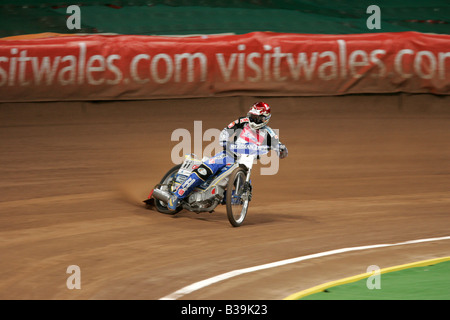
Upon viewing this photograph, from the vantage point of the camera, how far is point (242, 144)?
9.27 m

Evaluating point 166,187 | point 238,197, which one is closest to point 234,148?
point 238,197

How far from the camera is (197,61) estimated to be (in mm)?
14844

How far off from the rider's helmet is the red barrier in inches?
228

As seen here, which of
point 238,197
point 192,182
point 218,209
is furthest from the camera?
point 218,209

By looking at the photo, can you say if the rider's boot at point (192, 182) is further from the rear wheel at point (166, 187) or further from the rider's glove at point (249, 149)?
the rider's glove at point (249, 149)

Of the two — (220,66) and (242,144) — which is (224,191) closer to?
(242,144)

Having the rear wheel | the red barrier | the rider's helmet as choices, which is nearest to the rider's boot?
the rear wheel

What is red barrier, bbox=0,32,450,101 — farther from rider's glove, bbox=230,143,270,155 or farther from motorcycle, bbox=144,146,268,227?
rider's glove, bbox=230,143,270,155

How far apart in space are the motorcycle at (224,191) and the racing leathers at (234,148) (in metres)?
0.07

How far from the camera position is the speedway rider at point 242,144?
9266 mm

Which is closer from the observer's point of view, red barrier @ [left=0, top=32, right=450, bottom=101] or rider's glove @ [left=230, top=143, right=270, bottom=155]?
rider's glove @ [left=230, top=143, right=270, bottom=155]

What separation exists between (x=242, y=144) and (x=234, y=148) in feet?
0.42

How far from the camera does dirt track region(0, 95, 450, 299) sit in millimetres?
6887

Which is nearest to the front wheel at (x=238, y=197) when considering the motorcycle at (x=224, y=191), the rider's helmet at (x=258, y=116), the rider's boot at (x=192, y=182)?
the motorcycle at (x=224, y=191)
